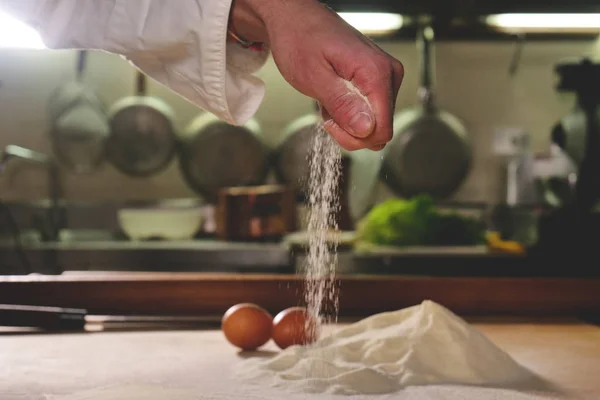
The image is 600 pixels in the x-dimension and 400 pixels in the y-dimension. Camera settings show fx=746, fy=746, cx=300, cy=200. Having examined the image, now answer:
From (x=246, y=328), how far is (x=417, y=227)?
5.73 feet

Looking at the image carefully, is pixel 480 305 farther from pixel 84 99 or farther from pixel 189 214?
pixel 84 99

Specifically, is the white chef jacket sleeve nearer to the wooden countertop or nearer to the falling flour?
the falling flour

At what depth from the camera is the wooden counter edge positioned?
177cm

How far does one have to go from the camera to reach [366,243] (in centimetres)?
317

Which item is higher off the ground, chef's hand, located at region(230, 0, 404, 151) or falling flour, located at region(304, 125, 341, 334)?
chef's hand, located at region(230, 0, 404, 151)

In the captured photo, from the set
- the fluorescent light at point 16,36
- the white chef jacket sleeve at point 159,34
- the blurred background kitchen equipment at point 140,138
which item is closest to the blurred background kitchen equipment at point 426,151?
the blurred background kitchen equipment at point 140,138

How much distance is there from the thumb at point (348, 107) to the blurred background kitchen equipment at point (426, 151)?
284 centimetres

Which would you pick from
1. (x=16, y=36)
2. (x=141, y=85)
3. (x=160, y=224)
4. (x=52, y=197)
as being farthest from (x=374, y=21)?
(x=52, y=197)

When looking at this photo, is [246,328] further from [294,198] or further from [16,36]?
[16,36]

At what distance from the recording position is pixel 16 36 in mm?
3805

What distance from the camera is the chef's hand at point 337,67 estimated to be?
910 millimetres

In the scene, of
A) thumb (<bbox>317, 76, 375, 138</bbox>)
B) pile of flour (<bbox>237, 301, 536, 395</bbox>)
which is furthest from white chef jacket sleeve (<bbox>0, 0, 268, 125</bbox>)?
pile of flour (<bbox>237, 301, 536, 395</bbox>)

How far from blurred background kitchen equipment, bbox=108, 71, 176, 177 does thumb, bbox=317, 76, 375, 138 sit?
3111 millimetres

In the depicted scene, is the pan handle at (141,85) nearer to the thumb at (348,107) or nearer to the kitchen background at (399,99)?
the kitchen background at (399,99)
